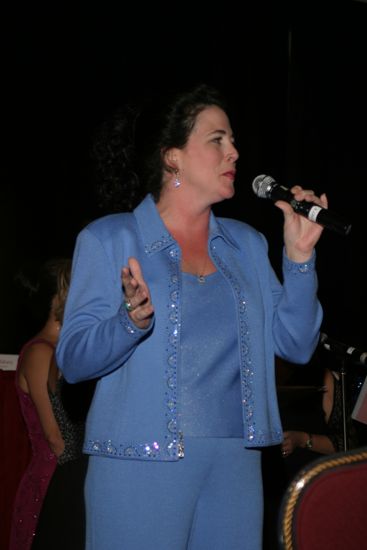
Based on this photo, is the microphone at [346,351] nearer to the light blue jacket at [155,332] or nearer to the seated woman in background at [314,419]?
the seated woman in background at [314,419]

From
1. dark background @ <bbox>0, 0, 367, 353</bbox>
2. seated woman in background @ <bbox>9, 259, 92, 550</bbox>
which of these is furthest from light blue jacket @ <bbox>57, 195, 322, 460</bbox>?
dark background @ <bbox>0, 0, 367, 353</bbox>

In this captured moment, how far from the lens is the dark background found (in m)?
4.35

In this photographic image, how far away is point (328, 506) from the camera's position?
1062 millimetres

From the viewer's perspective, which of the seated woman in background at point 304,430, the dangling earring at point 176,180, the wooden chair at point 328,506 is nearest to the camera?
the wooden chair at point 328,506

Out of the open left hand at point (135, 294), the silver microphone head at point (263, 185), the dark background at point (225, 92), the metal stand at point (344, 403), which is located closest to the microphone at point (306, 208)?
the silver microphone head at point (263, 185)

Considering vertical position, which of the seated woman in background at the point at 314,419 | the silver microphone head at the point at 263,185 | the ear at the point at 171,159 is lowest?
the seated woman in background at the point at 314,419

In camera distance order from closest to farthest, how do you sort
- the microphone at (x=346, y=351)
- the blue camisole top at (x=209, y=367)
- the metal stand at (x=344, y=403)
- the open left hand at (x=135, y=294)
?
1. the open left hand at (x=135, y=294)
2. the blue camisole top at (x=209, y=367)
3. the microphone at (x=346, y=351)
4. the metal stand at (x=344, y=403)

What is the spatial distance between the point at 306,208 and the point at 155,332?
418 millimetres

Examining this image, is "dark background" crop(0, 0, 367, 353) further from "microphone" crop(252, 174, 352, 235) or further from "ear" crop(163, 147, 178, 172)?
"microphone" crop(252, 174, 352, 235)

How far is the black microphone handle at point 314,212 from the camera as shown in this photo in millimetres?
1716

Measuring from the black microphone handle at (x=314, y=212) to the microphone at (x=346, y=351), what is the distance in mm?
984

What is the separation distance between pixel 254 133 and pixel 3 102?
1324 millimetres

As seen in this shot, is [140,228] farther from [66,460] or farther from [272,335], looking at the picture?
[66,460]

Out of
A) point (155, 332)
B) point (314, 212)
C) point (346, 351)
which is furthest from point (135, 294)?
point (346, 351)
